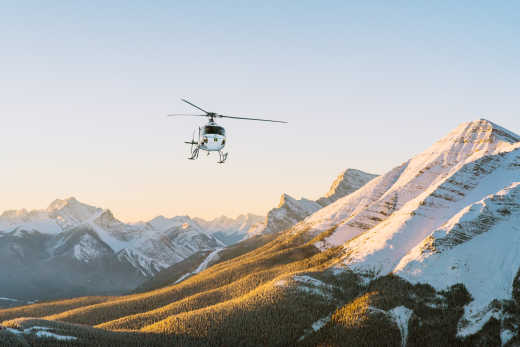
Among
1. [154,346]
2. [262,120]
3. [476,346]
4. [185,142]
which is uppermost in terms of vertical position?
[262,120]

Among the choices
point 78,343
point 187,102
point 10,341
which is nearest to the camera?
point 187,102

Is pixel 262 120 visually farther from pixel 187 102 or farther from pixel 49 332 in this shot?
pixel 49 332

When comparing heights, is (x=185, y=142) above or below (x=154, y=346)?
above

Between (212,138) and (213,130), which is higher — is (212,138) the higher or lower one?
the lower one

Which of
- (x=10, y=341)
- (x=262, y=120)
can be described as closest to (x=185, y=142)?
(x=262, y=120)

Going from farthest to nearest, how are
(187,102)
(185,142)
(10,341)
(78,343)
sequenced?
(78,343), (10,341), (185,142), (187,102)

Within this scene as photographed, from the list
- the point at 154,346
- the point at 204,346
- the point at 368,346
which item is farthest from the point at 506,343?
the point at 154,346

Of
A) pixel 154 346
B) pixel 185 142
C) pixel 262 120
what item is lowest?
pixel 154 346

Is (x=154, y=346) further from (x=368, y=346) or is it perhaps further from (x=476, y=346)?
(x=476, y=346)

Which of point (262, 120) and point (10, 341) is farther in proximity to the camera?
point (10, 341)
